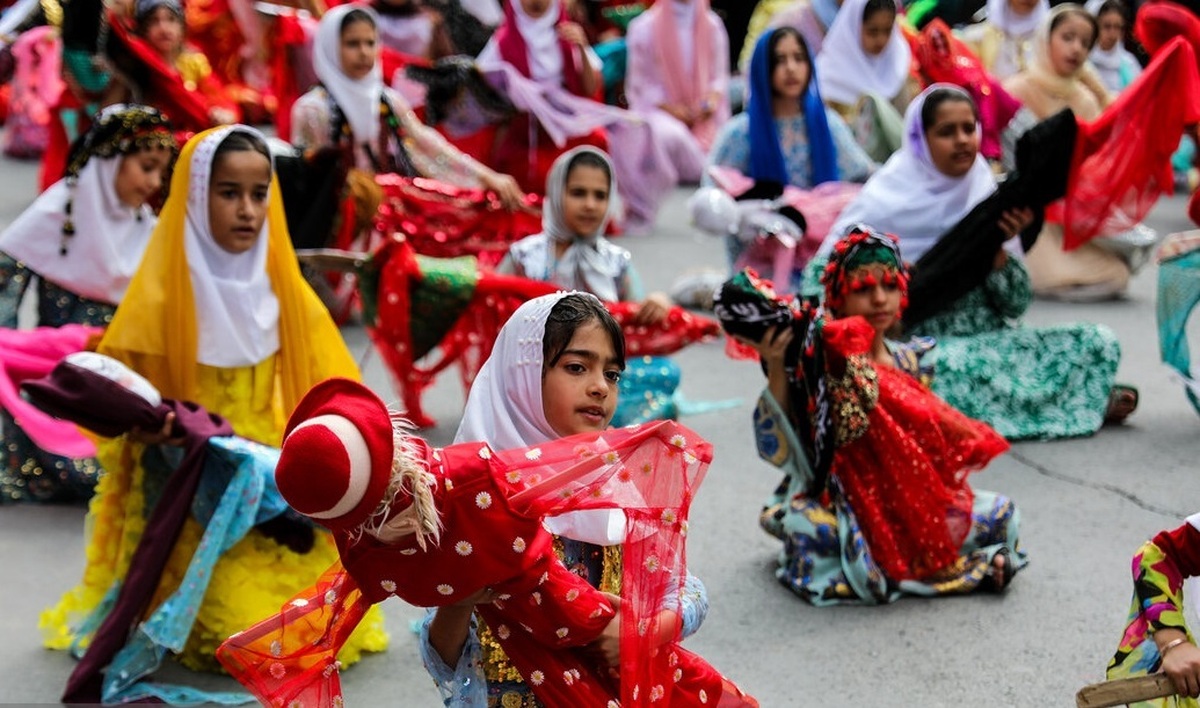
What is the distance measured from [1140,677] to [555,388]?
1141mm

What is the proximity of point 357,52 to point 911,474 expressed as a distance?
3869 millimetres

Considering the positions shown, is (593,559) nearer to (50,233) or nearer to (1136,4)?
(50,233)

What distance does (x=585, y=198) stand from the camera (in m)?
5.17

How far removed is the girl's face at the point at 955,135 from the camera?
5.35m

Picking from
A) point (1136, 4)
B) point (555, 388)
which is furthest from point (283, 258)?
point (1136, 4)

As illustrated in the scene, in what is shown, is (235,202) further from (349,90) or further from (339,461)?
(349,90)

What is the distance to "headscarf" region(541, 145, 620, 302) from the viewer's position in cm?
518

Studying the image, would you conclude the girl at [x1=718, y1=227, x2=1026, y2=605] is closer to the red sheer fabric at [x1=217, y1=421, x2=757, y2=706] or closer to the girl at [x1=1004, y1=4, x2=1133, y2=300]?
the red sheer fabric at [x1=217, y1=421, x2=757, y2=706]

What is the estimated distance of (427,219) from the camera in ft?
21.8

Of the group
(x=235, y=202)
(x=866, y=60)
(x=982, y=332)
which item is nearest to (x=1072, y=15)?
(x=866, y=60)

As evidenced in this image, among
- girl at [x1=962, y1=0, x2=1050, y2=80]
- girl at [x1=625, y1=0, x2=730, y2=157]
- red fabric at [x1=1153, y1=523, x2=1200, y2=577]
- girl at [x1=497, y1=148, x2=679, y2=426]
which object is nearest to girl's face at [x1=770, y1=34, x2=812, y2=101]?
girl at [x1=497, y1=148, x2=679, y2=426]

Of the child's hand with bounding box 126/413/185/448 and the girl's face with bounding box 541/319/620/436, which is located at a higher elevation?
the girl's face with bounding box 541/319/620/436

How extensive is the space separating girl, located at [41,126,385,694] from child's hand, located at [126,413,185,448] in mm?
64

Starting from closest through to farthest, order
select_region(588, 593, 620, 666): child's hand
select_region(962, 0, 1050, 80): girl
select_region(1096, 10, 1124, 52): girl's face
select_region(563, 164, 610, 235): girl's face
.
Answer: select_region(588, 593, 620, 666): child's hand < select_region(563, 164, 610, 235): girl's face < select_region(1096, 10, 1124, 52): girl's face < select_region(962, 0, 1050, 80): girl
